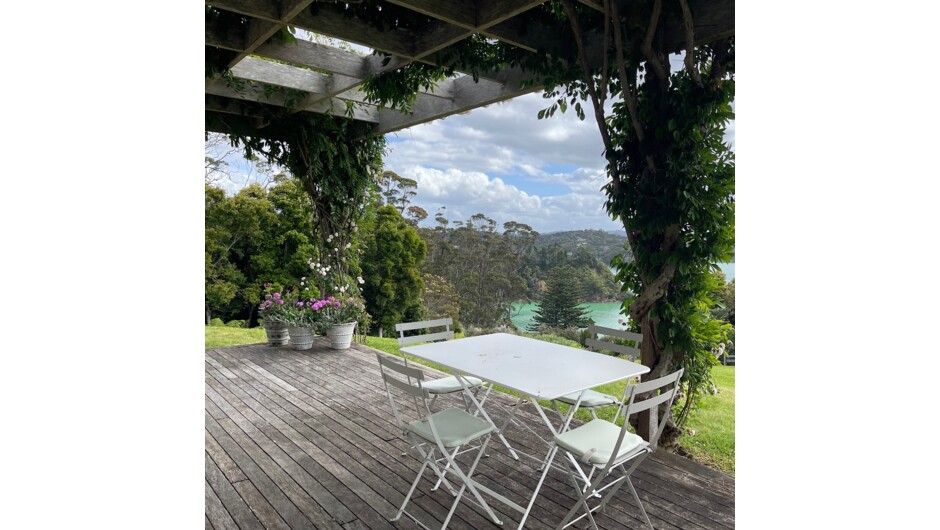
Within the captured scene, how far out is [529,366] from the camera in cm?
273

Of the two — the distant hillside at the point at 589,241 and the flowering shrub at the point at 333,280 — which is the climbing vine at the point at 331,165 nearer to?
the flowering shrub at the point at 333,280

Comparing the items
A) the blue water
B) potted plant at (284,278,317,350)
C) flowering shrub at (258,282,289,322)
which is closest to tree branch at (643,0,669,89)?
the blue water

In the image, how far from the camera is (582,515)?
251cm

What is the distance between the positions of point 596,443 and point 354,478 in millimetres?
1441

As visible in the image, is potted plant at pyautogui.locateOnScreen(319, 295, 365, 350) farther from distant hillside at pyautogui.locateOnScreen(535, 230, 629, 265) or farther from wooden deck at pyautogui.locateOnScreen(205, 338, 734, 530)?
distant hillside at pyautogui.locateOnScreen(535, 230, 629, 265)

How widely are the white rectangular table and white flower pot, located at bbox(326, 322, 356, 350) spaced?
11.5ft

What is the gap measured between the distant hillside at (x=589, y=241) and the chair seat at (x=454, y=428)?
207 inches

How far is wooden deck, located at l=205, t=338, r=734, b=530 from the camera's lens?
263 cm

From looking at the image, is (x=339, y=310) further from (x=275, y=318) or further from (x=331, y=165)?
(x=331, y=165)

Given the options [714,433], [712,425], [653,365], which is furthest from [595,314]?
[653,365]
